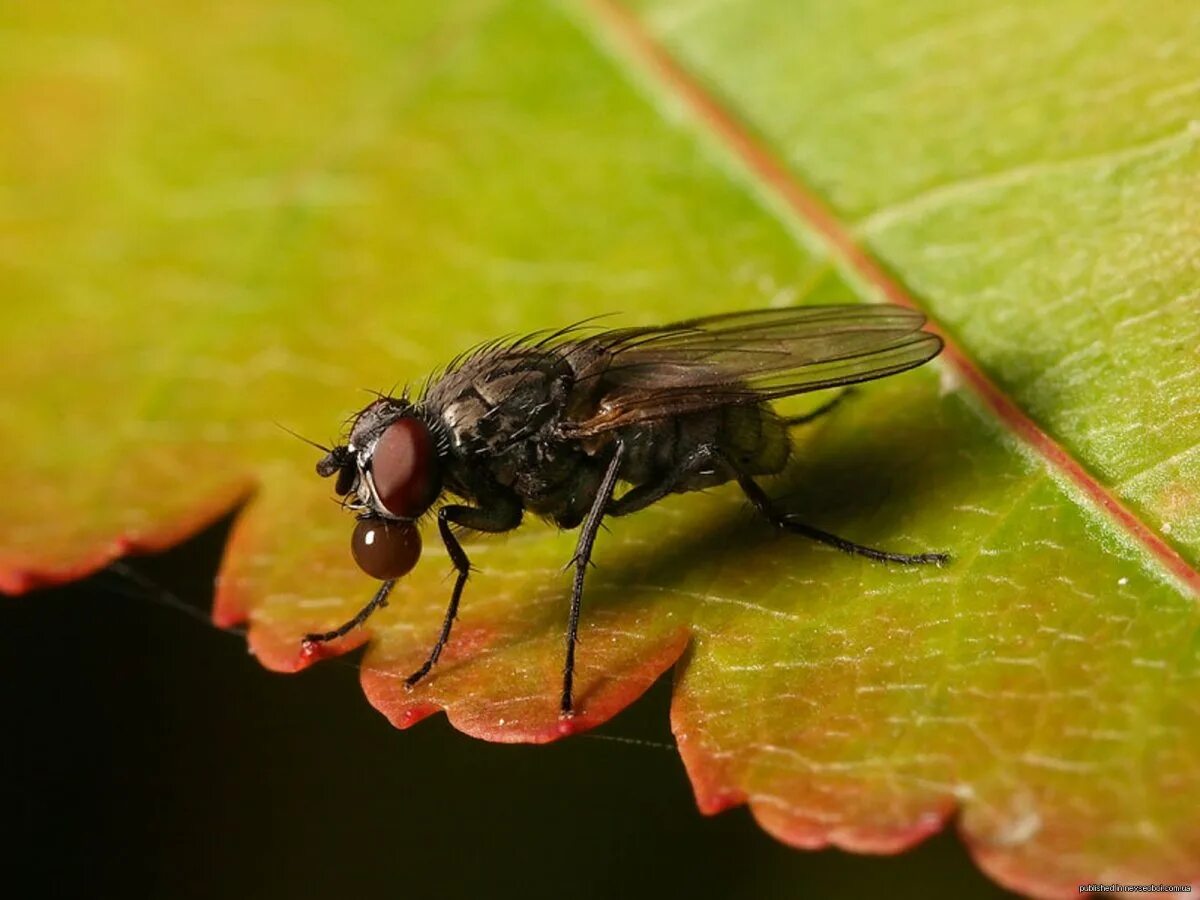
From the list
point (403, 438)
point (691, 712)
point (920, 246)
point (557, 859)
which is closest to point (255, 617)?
point (403, 438)

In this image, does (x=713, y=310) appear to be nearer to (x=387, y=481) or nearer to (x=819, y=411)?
(x=819, y=411)

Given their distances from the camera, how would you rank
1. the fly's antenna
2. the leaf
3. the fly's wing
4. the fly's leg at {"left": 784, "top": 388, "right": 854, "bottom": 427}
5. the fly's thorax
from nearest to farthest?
the leaf < the fly's wing < the fly's thorax < the fly's leg at {"left": 784, "top": 388, "right": 854, "bottom": 427} < the fly's antenna

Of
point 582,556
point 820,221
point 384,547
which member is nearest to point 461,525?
point 384,547

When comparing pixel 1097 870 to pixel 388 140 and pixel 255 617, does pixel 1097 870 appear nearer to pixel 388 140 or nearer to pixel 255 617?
pixel 255 617

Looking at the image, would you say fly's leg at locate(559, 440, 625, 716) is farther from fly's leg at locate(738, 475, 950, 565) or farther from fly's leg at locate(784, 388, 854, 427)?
fly's leg at locate(784, 388, 854, 427)

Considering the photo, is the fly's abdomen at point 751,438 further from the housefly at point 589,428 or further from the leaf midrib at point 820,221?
the leaf midrib at point 820,221

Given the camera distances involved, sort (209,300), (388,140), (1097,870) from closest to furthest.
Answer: (1097,870)
(209,300)
(388,140)

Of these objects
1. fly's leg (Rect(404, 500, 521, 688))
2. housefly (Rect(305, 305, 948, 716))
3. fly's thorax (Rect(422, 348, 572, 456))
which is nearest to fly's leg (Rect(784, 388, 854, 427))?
housefly (Rect(305, 305, 948, 716))
